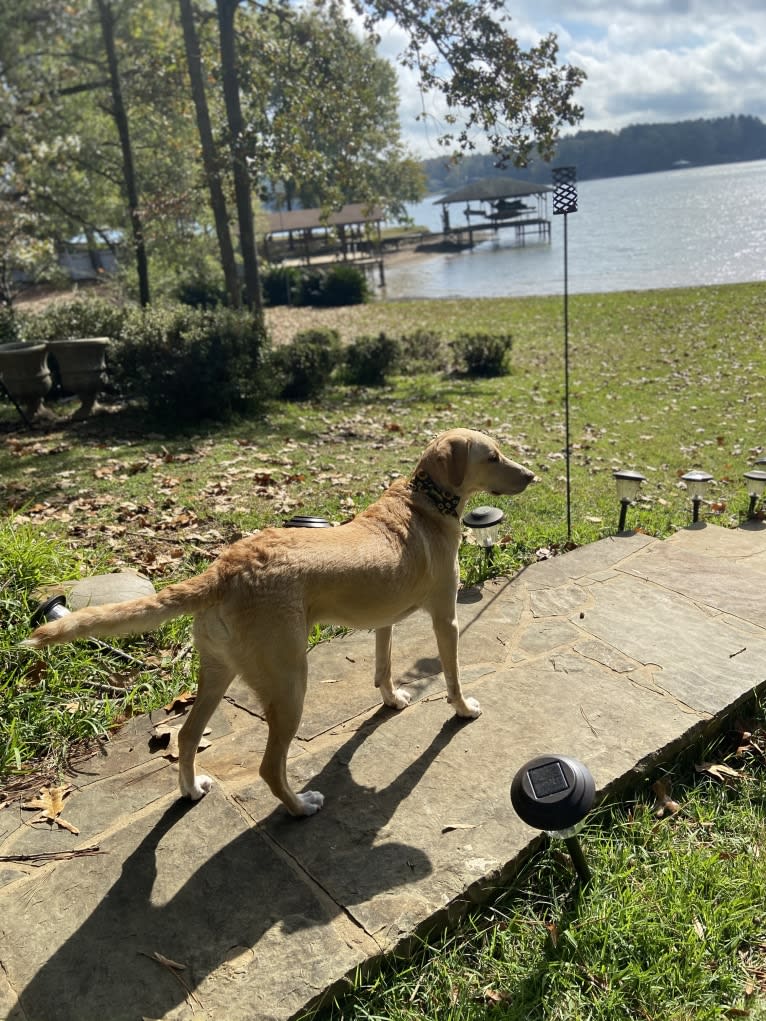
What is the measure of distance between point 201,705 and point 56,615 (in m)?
1.72

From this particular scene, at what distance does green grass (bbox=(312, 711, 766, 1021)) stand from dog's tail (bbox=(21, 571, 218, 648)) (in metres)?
1.52

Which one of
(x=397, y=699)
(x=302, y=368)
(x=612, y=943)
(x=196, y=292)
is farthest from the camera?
(x=196, y=292)

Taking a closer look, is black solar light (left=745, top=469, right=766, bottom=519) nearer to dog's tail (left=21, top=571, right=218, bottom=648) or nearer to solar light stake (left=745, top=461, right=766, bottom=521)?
solar light stake (left=745, top=461, right=766, bottom=521)

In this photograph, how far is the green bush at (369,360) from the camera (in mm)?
14039

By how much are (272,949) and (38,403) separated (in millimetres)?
9813

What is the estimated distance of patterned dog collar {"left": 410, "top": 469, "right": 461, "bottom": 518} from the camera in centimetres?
364

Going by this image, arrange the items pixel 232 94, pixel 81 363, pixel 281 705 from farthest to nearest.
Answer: pixel 232 94, pixel 81 363, pixel 281 705

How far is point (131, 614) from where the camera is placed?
8.55 feet

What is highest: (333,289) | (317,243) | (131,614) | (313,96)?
(313,96)

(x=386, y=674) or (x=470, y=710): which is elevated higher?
(x=386, y=674)

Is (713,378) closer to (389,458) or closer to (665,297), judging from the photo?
(389,458)

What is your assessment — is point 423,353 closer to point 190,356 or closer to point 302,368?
point 302,368

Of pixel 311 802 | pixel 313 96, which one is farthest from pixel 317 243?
pixel 311 802

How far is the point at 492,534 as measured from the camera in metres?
5.44
